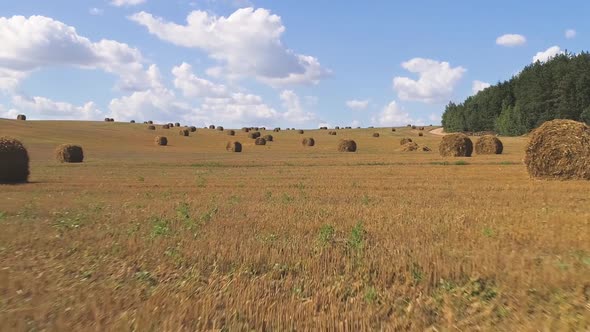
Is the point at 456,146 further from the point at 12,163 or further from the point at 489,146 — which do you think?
the point at 12,163

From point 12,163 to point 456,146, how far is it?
30857mm

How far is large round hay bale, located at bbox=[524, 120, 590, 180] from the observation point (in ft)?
74.0

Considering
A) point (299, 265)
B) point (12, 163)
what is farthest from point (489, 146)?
point (299, 265)

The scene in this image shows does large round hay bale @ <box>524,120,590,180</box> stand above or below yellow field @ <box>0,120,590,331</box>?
above

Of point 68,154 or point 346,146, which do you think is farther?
point 346,146

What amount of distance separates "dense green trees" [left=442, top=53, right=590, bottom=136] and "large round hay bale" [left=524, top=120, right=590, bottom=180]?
67.0 meters

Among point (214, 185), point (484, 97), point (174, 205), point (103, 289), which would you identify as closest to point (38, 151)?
point (214, 185)

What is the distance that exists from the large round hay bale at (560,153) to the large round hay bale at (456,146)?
60.3ft

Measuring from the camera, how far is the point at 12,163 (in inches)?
973

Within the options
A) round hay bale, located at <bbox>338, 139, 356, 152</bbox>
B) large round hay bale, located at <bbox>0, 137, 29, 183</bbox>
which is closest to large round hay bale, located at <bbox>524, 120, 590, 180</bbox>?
large round hay bale, located at <bbox>0, 137, 29, 183</bbox>

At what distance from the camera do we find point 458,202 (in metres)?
14.5

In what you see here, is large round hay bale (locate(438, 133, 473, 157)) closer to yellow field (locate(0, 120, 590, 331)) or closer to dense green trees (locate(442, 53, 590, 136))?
yellow field (locate(0, 120, 590, 331))

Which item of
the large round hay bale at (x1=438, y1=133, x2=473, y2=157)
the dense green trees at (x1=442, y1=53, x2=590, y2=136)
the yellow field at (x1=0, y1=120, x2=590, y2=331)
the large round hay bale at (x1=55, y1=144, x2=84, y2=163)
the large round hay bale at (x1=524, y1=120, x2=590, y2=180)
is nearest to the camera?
the yellow field at (x1=0, y1=120, x2=590, y2=331)

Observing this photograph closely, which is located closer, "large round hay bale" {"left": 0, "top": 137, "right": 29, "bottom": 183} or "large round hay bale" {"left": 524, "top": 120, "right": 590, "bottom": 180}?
"large round hay bale" {"left": 524, "top": 120, "right": 590, "bottom": 180}
